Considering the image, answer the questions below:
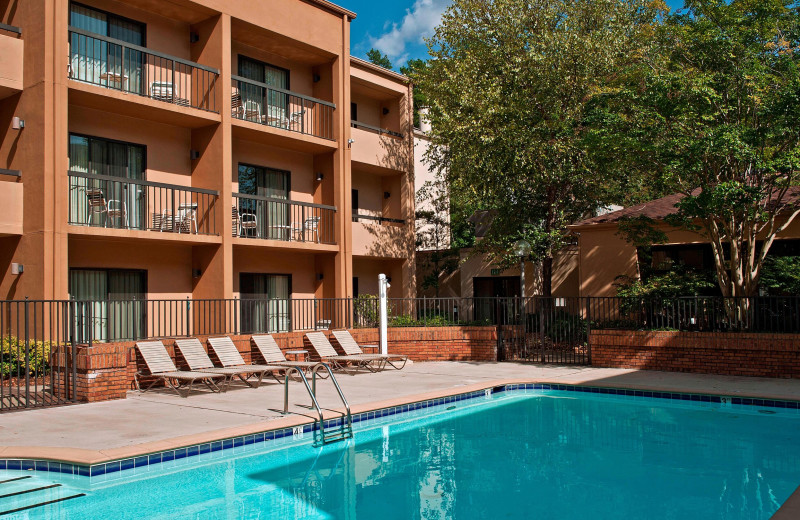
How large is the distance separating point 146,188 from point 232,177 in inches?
111

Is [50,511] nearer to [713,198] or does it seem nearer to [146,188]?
[146,188]

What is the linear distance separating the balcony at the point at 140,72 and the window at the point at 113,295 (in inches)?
163

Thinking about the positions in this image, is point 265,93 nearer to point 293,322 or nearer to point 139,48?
point 139,48

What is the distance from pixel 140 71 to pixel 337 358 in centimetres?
838

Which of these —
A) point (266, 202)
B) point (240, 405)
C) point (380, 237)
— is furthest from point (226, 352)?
point (380, 237)

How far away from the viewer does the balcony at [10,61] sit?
13.8 meters

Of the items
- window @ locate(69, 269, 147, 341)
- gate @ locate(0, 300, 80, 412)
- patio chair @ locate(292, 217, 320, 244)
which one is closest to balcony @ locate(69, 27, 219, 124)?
patio chair @ locate(292, 217, 320, 244)

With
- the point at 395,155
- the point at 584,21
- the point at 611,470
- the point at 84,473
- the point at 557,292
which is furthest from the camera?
the point at 557,292

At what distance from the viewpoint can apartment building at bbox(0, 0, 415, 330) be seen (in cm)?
1376

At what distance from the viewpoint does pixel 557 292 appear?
82.3 ft

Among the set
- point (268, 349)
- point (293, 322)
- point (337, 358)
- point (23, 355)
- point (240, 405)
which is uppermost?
point (293, 322)

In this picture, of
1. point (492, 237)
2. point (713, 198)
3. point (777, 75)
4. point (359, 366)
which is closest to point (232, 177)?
point (359, 366)

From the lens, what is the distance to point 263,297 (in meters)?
19.1

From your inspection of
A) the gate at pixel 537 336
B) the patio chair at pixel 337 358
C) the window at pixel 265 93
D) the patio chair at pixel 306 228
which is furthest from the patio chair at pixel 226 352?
the window at pixel 265 93
